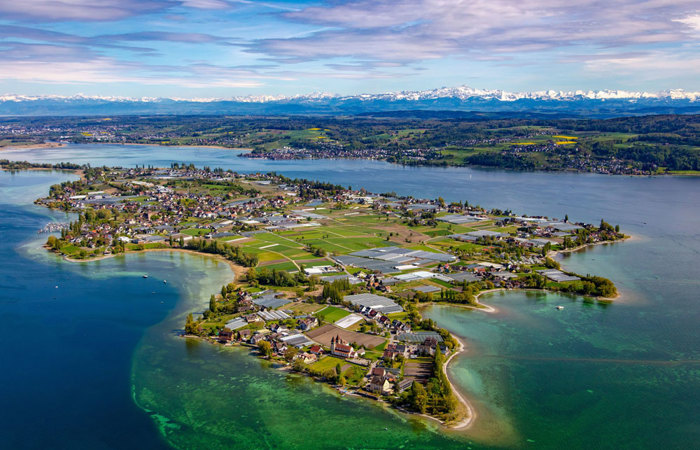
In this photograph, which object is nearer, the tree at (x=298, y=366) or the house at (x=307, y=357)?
the tree at (x=298, y=366)

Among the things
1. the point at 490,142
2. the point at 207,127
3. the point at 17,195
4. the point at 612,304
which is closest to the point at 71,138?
the point at 207,127

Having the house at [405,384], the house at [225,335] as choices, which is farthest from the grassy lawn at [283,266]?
the house at [405,384]

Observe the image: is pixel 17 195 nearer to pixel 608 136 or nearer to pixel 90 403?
pixel 90 403

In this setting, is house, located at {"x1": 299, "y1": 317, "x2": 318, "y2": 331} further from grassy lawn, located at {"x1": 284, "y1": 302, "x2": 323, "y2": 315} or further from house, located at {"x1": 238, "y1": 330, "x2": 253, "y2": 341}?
house, located at {"x1": 238, "y1": 330, "x2": 253, "y2": 341}

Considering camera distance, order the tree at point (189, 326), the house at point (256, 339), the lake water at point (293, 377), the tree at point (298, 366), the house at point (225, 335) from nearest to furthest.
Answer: the lake water at point (293, 377), the tree at point (298, 366), the house at point (256, 339), the house at point (225, 335), the tree at point (189, 326)

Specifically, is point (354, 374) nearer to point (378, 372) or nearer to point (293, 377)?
point (378, 372)

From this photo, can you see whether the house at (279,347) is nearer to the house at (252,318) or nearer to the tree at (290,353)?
the tree at (290,353)

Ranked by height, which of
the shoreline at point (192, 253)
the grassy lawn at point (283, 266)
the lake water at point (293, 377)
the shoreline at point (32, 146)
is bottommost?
the lake water at point (293, 377)
